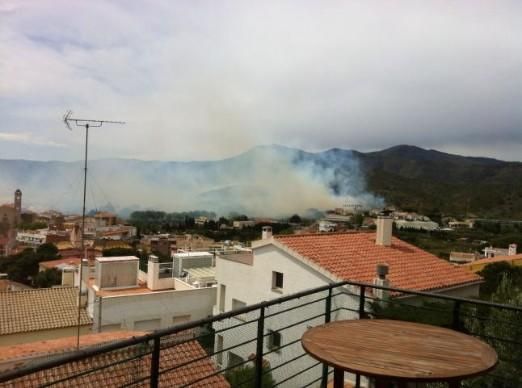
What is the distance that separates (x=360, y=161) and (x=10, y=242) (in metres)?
43.5

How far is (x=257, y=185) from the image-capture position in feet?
256

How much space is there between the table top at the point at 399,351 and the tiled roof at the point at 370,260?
8661 mm

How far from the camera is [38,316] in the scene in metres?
15.3

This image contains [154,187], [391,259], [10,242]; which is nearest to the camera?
[391,259]

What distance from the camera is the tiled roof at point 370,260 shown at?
11.6 metres

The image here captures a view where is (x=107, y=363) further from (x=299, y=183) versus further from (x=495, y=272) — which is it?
(x=299, y=183)

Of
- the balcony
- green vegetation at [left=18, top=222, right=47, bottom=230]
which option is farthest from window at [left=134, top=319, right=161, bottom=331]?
green vegetation at [left=18, top=222, right=47, bottom=230]

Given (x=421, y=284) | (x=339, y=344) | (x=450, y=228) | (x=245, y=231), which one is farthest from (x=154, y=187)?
(x=339, y=344)

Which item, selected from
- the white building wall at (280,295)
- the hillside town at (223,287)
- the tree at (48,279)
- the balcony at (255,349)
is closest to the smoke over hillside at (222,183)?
the tree at (48,279)

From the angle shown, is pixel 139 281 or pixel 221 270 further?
pixel 139 281

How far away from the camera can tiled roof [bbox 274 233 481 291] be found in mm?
11641

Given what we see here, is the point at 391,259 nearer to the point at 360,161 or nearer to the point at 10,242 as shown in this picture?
the point at 10,242

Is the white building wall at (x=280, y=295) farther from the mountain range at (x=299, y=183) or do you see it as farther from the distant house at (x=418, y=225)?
the distant house at (x=418, y=225)

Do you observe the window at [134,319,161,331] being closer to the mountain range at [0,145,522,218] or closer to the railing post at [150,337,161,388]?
the railing post at [150,337,161,388]
